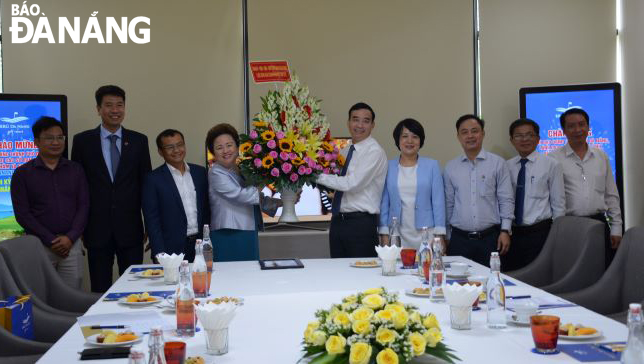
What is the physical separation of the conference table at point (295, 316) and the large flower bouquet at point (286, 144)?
60cm

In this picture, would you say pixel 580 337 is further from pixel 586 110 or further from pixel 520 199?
pixel 586 110

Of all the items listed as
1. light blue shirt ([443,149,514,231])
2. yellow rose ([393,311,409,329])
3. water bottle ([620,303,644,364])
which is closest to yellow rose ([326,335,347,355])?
yellow rose ([393,311,409,329])

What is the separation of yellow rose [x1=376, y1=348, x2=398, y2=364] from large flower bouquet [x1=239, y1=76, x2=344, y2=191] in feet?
8.51

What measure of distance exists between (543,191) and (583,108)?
4.77 ft

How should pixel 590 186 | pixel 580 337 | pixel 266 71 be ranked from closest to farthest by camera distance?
pixel 580 337 < pixel 590 186 < pixel 266 71

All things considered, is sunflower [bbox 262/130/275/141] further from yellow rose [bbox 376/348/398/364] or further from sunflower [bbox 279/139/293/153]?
yellow rose [bbox 376/348/398/364]

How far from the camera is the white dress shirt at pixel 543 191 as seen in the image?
485cm

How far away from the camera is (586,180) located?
202 inches

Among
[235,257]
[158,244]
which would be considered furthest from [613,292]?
[158,244]

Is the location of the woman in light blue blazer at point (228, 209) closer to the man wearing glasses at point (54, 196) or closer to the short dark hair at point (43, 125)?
the man wearing glasses at point (54, 196)

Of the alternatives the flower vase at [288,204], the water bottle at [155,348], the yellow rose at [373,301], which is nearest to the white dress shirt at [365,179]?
the flower vase at [288,204]

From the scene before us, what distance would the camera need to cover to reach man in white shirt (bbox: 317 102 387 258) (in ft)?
15.6

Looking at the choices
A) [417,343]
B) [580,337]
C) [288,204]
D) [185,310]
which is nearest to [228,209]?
[288,204]

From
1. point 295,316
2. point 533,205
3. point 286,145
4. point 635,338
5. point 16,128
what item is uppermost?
point 16,128
